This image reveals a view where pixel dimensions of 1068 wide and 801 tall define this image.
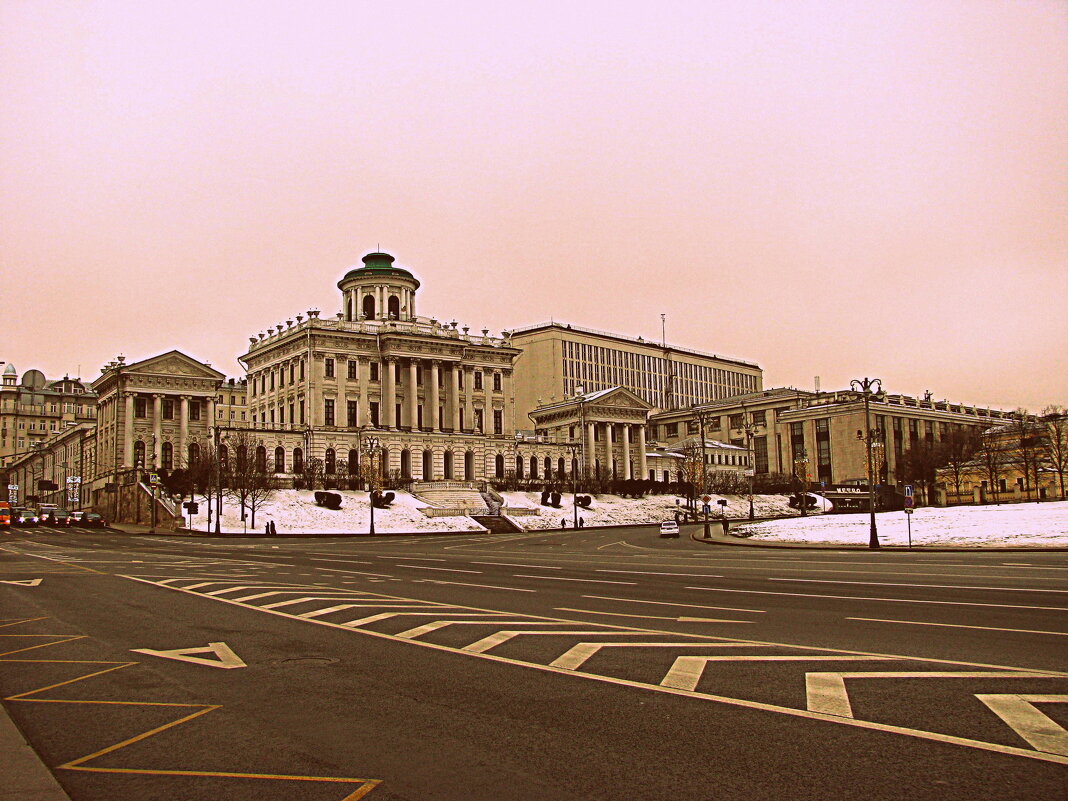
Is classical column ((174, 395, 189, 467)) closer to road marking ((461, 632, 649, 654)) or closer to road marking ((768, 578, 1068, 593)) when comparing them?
road marking ((768, 578, 1068, 593))

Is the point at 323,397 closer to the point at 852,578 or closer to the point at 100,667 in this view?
the point at 852,578

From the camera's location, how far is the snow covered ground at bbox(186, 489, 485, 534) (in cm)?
7500

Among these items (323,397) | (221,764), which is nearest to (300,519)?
(323,397)

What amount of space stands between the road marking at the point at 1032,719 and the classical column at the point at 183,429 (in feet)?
349

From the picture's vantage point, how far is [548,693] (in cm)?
1021

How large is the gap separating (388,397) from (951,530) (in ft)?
242

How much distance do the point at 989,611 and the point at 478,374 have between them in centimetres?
10577

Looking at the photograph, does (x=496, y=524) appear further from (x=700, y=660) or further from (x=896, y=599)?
(x=700, y=660)

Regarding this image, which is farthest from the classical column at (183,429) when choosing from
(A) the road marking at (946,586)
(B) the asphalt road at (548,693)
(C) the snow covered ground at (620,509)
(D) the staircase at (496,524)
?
(A) the road marking at (946,586)

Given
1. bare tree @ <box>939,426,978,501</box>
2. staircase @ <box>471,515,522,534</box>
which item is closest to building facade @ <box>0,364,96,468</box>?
staircase @ <box>471,515,522,534</box>

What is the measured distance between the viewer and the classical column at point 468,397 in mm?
117250

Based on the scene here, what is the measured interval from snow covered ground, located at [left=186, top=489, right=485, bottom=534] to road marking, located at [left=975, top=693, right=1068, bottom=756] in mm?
67938

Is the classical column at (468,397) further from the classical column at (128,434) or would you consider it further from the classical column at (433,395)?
the classical column at (128,434)

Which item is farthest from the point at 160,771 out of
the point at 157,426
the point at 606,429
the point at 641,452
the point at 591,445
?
the point at 641,452
